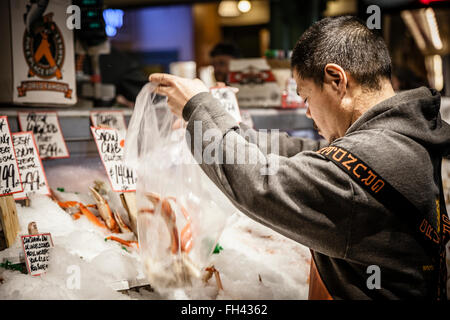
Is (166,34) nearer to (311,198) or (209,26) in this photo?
(209,26)

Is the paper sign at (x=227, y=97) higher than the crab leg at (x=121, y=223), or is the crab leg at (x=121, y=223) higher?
the paper sign at (x=227, y=97)

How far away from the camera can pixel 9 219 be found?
4.32ft

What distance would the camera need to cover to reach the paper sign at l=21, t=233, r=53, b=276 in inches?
48.8

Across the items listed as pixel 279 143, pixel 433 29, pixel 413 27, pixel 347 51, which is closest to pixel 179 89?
pixel 347 51

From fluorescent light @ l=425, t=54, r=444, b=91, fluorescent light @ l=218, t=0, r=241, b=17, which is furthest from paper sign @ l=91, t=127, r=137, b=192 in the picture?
fluorescent light @ l=425, t=54, r=444, b=91

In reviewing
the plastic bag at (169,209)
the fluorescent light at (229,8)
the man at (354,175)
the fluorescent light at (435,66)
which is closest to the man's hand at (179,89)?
the man at (354,175)

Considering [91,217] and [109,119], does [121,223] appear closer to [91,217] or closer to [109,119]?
[91,217]

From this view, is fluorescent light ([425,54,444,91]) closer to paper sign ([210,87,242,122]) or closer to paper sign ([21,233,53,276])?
paper sign ([210,87,242,122])

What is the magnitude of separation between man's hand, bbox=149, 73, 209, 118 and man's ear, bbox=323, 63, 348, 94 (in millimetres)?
375

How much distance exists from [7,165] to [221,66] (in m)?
3.49

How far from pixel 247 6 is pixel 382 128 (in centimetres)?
563

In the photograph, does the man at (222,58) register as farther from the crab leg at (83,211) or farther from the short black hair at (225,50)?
the crab leg at (83,211)

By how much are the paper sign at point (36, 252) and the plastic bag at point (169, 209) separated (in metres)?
0.31

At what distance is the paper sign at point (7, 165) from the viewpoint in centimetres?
134
